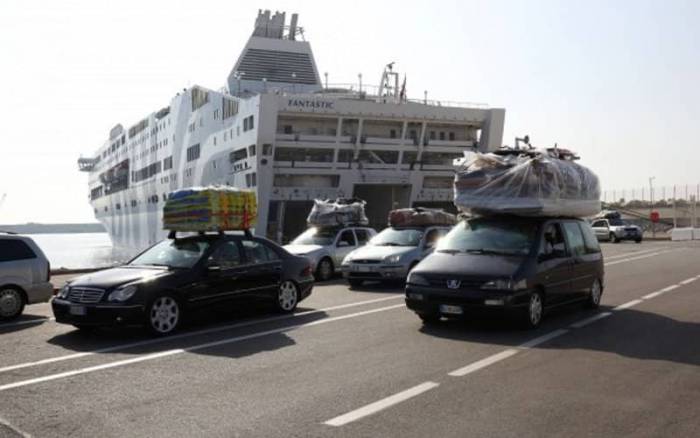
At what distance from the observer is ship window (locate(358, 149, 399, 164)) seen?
43.8 m

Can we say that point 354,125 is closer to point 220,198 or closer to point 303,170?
point 303,170

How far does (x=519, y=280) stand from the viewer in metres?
8.38

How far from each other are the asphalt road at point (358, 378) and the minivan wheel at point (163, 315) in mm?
208

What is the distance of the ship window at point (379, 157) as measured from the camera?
4381 cm

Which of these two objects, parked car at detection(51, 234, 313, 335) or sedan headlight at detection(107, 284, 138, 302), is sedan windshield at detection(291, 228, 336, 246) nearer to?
parked car at detection(51, 234, 313, 335)

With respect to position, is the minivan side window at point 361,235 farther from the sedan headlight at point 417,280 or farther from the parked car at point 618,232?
the parked car at point 618,232

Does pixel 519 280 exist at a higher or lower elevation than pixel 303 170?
lower

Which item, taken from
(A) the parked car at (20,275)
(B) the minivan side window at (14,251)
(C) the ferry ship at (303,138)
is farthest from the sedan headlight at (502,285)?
(C) the ferry ship at (303,138)

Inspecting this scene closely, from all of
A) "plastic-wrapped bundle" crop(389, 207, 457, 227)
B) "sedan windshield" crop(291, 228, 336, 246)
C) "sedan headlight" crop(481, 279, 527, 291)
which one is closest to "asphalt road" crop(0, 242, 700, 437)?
"sedan headlight" crop(481, 279, 527, 291)

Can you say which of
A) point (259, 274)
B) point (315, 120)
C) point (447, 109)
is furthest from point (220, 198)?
point (447, 109)

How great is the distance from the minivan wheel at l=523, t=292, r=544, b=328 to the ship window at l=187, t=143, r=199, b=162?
4578cm

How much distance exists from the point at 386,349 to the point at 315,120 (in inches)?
1424

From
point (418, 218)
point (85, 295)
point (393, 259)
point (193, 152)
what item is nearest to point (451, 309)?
point (85, 295)

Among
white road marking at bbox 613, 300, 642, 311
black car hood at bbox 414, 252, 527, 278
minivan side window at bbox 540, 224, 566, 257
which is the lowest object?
white road marking at bbox 613, 300, 642, 311
